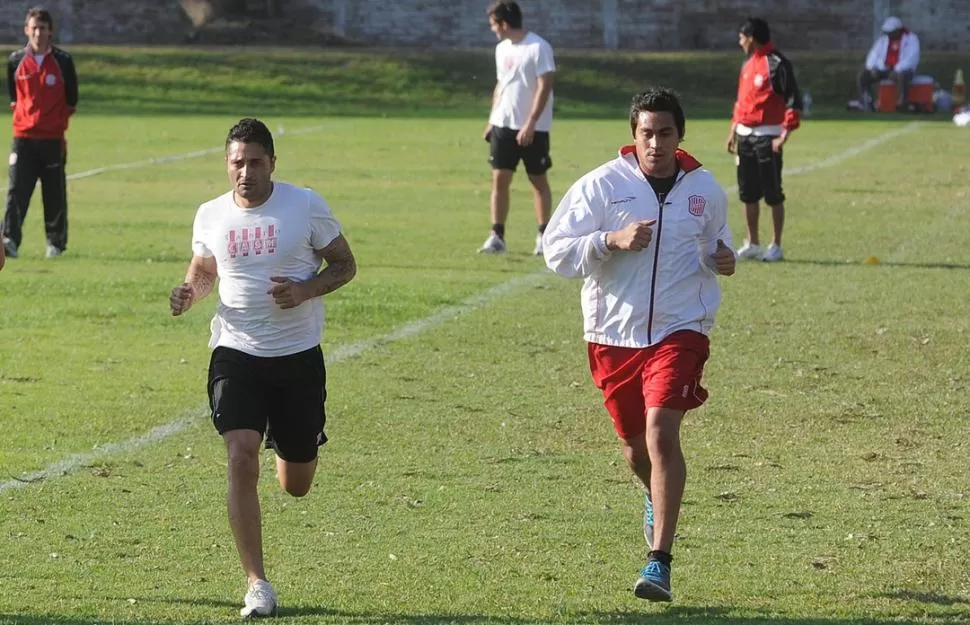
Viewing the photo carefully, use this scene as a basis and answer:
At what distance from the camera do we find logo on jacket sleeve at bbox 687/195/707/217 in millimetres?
6969

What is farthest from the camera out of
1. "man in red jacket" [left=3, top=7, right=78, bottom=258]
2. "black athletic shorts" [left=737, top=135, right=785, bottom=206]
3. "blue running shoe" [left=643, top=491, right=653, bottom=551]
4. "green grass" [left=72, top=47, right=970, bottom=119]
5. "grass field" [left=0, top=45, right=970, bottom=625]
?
"green grass" [left=72, top=47, right=970, bottom=119]

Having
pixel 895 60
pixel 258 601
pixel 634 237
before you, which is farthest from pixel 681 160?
pixel 895 60

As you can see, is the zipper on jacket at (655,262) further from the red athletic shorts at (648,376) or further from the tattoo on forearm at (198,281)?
the tattoo on forearm at (198,281)

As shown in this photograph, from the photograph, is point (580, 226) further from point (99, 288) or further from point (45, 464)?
point (99, 288)

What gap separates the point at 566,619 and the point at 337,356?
18.5 feet

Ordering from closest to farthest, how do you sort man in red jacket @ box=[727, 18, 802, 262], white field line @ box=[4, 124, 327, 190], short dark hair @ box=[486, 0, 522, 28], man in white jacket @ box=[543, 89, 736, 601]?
man in white jacket @ box=[543, 89, 736, 601], man in red jacket @ box=[727, 18, 802, 262], short dark hair @ box=[486, 0, 522, 28], white field line @ box=[4, 124, 327, 190]

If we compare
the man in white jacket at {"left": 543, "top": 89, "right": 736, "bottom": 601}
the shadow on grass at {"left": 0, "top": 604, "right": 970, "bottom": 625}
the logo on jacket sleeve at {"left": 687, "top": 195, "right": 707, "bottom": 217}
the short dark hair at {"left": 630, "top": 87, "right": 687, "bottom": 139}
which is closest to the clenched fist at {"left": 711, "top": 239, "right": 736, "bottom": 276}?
the man in white jacket at {"left": 543, "top": 89, "right": 736, "bottom": 601}

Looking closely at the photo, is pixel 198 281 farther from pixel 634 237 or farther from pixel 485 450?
pixel 485 450

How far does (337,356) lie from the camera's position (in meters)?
11.8

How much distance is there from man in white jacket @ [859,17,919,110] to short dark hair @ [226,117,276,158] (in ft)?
111

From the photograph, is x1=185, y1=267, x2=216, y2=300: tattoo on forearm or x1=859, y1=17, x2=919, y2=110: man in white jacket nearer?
x1=185, y1=267, x2=216, y2=300: tattoo on forearm

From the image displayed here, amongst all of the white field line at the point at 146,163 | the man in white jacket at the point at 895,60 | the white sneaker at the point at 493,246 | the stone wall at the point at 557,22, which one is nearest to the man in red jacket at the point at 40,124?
the white sneaker at the point at 493,246

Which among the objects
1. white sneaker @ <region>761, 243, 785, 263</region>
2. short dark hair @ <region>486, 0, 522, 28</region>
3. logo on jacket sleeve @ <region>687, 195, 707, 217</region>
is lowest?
white sneaker @ <region>761, 243, 785, 263</region>

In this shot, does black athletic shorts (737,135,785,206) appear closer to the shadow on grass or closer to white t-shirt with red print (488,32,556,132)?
white t-shirt with red print (488,32,556,132)
